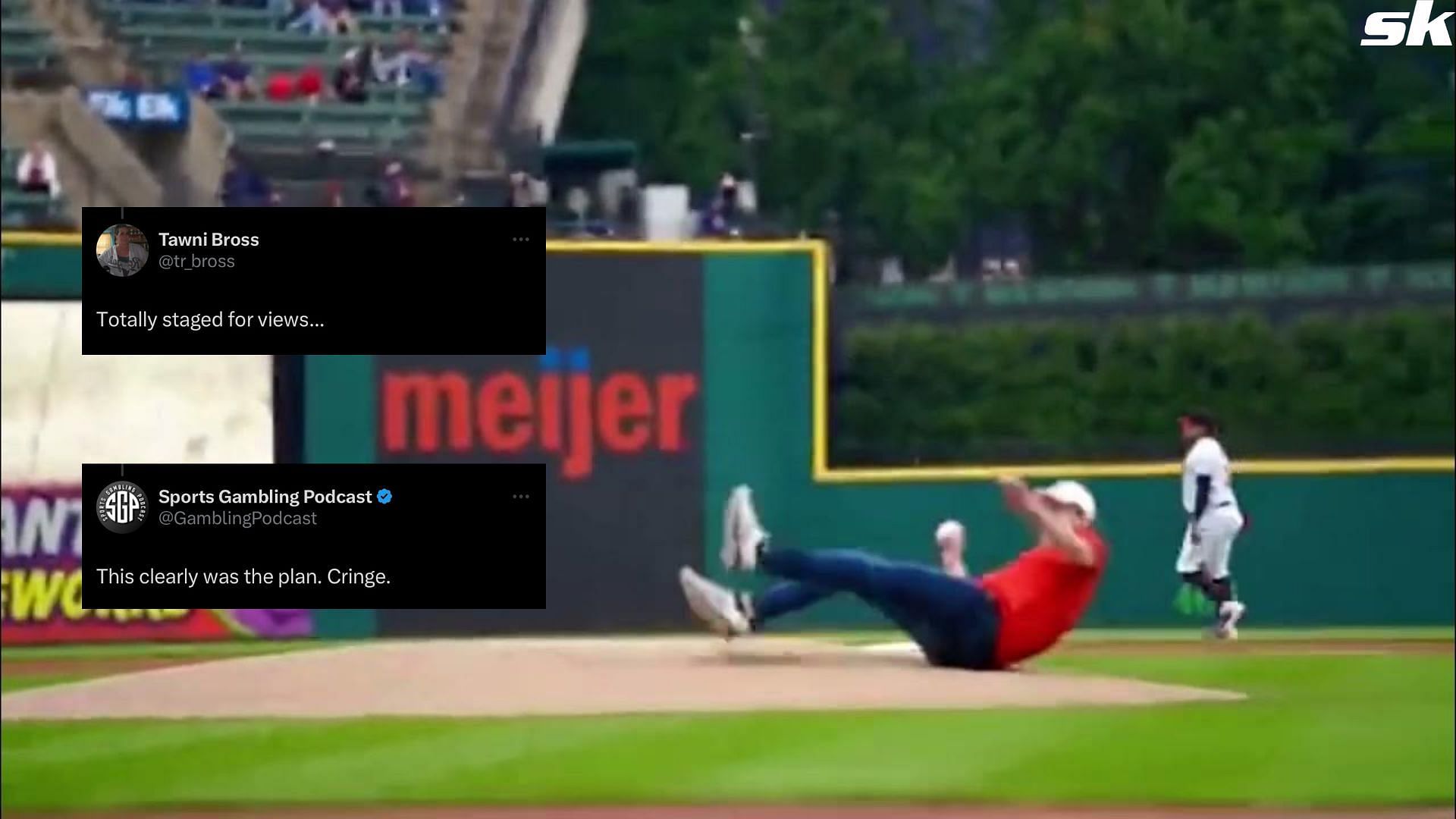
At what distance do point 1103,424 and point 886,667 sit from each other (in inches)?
30.8

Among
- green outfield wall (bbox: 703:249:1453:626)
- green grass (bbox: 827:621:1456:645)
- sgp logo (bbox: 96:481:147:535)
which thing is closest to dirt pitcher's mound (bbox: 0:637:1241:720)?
green grass (bbox: 827:621:1456:645)

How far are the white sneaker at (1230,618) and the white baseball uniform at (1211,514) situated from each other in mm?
67

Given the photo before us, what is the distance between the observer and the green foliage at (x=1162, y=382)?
15.2 feet

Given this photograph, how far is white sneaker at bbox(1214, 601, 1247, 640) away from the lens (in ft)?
14.9

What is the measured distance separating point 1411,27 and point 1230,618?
65.7 inches

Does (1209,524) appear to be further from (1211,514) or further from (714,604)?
(714,604)

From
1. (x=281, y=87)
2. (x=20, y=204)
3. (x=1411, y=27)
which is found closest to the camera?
(x=1411, y=27)

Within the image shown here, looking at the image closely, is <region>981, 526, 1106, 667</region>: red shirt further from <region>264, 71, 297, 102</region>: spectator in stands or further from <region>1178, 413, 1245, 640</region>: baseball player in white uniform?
<region>264, 71, 297, 102</region>: spectator in stands

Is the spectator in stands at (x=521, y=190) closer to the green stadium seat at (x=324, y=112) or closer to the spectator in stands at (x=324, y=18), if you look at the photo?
the green stadium seat at (x=324, y=112)

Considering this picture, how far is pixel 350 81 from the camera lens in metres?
3.99

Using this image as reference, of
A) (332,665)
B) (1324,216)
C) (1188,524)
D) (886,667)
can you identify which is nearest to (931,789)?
(886,667)
